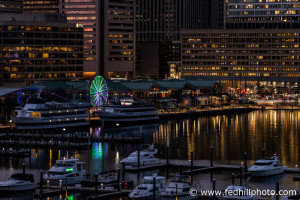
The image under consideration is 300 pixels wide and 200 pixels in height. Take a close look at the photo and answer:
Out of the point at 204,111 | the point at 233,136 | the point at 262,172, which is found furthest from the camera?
the point at 204,111

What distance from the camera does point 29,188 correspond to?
69.1 meters

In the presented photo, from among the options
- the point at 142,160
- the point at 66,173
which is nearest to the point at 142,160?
the point at 142,160

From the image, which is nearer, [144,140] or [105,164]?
[105,164]

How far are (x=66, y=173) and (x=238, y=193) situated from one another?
739 inches

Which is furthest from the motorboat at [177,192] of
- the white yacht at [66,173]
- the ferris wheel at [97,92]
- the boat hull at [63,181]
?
the ferris wheel at [97,92]

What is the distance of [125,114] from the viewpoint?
5605 inches

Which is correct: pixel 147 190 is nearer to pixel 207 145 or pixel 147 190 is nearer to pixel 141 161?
pixel 141 161

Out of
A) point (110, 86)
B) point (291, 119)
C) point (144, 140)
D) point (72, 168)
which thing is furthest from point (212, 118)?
point (72, 168)

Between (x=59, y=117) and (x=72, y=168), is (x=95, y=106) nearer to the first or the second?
(x=59, y=117)

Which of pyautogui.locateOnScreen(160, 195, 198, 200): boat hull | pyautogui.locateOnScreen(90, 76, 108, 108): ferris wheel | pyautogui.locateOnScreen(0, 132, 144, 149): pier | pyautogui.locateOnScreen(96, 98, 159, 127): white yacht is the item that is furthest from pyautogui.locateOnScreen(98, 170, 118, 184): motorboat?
pyautogui.locateOnScreen(90, 76, 108, 108): ferris wheel

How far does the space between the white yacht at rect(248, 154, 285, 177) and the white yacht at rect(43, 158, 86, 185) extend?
692 inches

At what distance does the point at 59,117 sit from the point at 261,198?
68.6 meters

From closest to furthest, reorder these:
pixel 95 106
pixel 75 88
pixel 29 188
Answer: pixel 29 188 → pixel 95 106 → pixel 75 88

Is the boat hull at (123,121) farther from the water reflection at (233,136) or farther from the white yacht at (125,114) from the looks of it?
the water reflection at (233,136)
